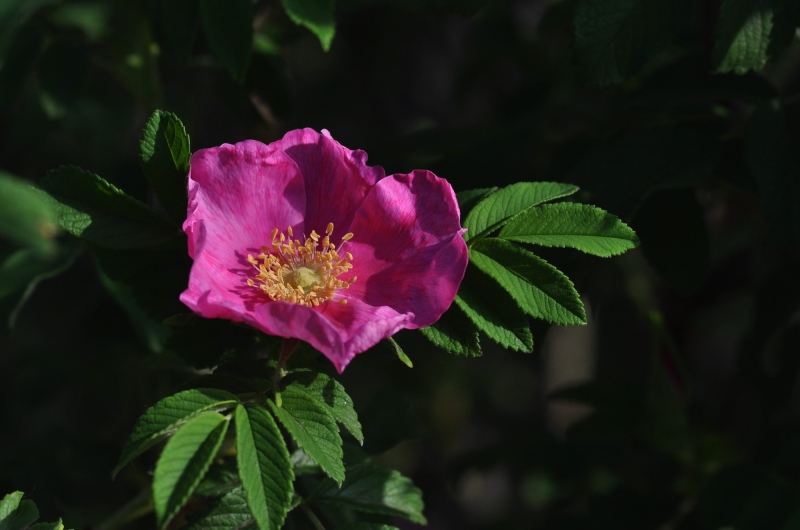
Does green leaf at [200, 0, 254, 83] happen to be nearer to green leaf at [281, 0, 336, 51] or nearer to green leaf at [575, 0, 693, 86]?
green leaf at [281, 0, 336, 51]

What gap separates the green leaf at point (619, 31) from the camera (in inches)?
50.6

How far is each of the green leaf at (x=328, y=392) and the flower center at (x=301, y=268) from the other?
19cm

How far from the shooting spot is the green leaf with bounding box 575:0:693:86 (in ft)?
4.21

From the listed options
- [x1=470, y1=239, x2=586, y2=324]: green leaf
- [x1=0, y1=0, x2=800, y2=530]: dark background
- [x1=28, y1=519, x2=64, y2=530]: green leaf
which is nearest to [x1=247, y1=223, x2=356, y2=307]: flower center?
[x1=0, y1=0, x2=800, y2=530]: dark background

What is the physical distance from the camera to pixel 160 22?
63.6 inches

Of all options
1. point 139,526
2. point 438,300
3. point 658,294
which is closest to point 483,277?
point 438,300

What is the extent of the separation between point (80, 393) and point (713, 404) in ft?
6.19

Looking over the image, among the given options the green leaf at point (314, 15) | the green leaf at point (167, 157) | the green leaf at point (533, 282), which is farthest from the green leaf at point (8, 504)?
the green leaf at point (314, 15)

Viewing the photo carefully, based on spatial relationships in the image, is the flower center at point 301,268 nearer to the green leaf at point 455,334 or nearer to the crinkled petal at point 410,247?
the crinkled petal at point 410,247

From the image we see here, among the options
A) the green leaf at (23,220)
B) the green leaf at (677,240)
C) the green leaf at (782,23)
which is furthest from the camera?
the green leaf at (677,240)

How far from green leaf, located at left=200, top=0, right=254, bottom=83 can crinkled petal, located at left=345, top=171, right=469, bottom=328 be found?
1.22ft

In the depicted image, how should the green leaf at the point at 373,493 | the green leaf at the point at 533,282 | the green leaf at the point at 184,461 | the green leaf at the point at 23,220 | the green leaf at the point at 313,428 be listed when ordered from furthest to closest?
the green leaf at the point at 373,493 < the green leaf at the point at 533,282 < the green leaf at the point at 313,428 < the green leaf at the point at 184,461 < the green leaf at the point at 23,220

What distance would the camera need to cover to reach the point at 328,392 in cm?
107

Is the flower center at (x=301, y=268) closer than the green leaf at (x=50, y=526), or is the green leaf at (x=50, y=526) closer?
the green leaf at (x=50, y=526)
